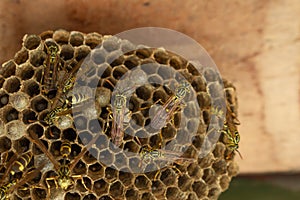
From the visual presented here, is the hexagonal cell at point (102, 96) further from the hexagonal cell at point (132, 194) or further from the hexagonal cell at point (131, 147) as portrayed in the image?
the hexagonal cell at point (132, 194)

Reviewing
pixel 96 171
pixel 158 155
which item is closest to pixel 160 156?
pixel 158 155

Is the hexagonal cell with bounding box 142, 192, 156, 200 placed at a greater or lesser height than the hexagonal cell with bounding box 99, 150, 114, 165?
lesser

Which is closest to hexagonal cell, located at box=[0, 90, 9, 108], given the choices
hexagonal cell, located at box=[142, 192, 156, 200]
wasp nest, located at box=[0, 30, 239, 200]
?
wasp nest, located at box=[0, 30, 239, 200]

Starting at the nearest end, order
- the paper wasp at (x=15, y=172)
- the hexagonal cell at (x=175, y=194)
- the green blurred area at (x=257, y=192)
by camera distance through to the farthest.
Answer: the paper wasp at (x=15, y=172), the hexagonal cell at (x=175, y=194), the green blurred area at (x=257, y=192)

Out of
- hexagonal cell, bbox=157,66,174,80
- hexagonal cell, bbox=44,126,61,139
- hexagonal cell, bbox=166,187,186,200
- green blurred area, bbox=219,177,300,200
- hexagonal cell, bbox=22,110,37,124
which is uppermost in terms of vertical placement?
hexagonal cell, bbox=157,66,174,80

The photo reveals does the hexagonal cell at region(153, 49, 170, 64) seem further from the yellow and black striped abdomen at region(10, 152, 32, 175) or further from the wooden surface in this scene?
the yellow and black striped abdomen at region(10, 152, 32, 175)

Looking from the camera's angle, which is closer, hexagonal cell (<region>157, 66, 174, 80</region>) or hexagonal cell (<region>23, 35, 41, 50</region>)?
hexagonal cell (<region>23, 35, 41, 50</region>)

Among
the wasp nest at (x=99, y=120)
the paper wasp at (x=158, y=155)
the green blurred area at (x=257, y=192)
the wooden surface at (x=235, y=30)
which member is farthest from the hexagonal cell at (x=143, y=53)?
the green blurred area at (x=257, y=192)

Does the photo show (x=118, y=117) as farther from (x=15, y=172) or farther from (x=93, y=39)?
(x=15, y=172)
